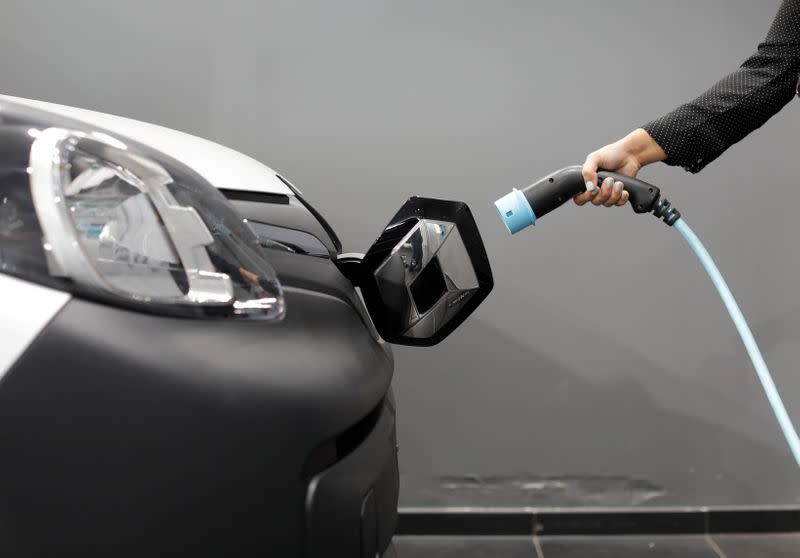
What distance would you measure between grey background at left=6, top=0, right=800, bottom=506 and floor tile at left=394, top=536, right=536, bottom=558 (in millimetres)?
104

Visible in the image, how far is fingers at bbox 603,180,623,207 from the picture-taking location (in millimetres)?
1246

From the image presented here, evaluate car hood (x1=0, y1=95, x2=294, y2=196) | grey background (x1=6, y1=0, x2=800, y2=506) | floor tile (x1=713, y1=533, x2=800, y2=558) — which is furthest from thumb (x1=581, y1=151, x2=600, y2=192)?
floor tile (x1=713, y1=533, x2=800, y2=558)

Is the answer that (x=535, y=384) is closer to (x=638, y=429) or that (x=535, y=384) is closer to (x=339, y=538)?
(x=638, y=429)

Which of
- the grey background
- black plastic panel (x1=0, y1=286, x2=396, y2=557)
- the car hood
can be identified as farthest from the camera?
the grey background

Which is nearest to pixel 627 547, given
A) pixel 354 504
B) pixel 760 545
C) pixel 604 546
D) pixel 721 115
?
pixel 604 546

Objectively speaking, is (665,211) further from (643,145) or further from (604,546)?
(604,546)

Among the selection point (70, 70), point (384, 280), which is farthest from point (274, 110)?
point (384, 280)

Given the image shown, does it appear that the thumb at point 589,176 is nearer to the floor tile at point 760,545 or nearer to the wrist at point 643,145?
the wrist at point 643,145

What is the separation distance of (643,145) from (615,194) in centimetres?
13

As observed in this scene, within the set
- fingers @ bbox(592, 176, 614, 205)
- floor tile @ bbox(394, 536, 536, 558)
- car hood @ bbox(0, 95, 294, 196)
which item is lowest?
floor tile @ bbox(394, 536, 536, 558)

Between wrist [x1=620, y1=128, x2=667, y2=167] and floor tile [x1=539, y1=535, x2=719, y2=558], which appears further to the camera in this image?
floor tile [x1=539, y1=535, x2=719, y2=558]

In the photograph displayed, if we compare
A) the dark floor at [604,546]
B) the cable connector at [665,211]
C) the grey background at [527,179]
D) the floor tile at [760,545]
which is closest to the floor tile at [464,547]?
the dark floor at [604,546]

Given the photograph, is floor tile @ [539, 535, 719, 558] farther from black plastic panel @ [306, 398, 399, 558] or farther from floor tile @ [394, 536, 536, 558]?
black plastic panel @ [306, 398, 399, 558]

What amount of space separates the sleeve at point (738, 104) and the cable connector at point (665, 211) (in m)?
0.10
